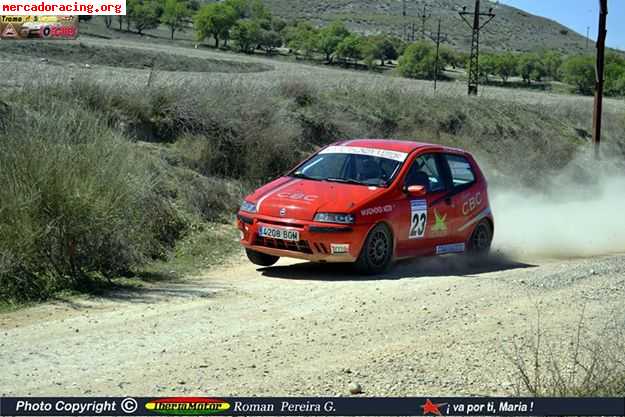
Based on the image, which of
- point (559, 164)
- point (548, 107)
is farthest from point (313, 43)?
point (559, 164)

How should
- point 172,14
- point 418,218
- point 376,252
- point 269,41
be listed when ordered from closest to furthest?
point 376,252 < point 418,218 < point 172,14 < point 269,41

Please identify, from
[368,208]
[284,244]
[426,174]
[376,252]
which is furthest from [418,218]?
[284,244]

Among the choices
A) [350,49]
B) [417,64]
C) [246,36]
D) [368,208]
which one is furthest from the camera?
[350,49]

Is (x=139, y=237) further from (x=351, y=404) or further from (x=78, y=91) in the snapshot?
(x=351, y=404)

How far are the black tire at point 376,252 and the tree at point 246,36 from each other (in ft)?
218

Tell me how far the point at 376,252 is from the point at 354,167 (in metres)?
1.32

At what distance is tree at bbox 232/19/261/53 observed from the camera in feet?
256

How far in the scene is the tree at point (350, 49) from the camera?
77.8 m

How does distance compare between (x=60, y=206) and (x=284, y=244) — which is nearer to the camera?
(x=60, y=206)

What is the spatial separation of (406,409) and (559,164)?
1089 inches

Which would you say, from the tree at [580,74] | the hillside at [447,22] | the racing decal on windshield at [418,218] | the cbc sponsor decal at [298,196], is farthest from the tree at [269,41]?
the cbc sponsor decal at [298,196]

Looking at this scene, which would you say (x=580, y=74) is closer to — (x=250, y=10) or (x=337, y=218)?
(x=250, y=10)

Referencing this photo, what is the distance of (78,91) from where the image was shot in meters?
18.2

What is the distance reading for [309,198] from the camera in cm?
1188
